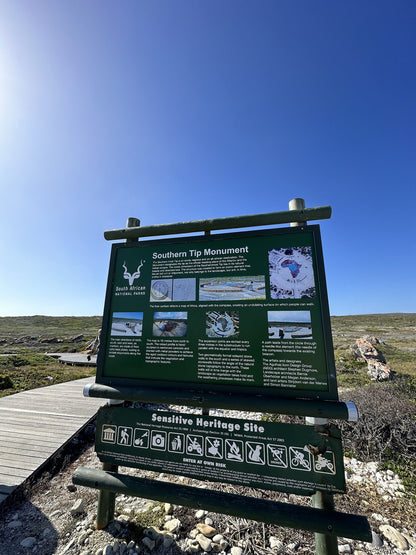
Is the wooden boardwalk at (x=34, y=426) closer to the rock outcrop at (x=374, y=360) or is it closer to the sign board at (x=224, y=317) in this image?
the sign board at (x=224, y=317)

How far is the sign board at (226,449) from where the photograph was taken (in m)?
2.34

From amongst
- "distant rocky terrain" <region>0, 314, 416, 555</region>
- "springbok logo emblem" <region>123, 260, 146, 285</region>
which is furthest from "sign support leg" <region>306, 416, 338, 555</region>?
Result: "springbok logo emblem" <region>123, 260, 146, 285</region>

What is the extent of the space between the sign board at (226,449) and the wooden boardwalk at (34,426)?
2673 millimetres

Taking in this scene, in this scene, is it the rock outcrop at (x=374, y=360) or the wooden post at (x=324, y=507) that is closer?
the wooden post at (x=324, y=507)

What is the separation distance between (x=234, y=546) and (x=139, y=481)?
1.33 meters

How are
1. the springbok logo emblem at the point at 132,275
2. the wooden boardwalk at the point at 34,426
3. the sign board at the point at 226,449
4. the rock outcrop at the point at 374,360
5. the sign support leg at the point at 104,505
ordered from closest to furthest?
1. the sign board at the point at 226,449
2. the sign support leg at the point at 104,505
3. the springbok logo emblem at the point at 132,275
4. the wooden boardwalk at the point at 34,426
5. the rock outcrop at the point at 374,360

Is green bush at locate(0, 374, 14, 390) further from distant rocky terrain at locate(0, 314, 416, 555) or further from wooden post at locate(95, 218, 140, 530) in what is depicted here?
wooden post at locate(95, 218, 140, 530)

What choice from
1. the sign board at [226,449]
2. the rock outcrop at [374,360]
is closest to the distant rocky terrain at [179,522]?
the sign board at [226,449]

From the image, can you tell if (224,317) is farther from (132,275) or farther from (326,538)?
(326,538)

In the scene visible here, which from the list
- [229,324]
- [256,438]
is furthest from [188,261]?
[256,438]

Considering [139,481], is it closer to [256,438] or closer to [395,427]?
[256,438]

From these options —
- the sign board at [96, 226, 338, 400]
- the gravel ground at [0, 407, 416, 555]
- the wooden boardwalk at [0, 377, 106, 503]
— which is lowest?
the gravel ground at [0, 407, 416, 555]

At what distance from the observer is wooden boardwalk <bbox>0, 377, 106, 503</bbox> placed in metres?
4.41

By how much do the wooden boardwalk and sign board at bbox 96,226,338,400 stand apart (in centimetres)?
319
